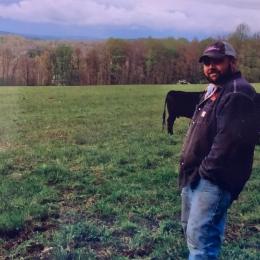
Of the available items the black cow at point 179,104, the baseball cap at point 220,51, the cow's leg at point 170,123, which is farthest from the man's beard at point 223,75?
the cow's leg at point 170,123

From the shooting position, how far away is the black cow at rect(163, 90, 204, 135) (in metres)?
8.91

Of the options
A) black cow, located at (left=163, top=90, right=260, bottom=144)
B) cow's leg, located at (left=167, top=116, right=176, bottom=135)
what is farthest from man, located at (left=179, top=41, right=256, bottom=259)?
cow's leg, located at (left=167, top=116, right=176, bottom=135)

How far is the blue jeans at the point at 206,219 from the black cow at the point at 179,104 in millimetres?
4882

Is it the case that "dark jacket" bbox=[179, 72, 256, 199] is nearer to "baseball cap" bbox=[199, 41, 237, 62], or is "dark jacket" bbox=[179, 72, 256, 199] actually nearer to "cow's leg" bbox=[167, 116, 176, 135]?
"baseball cap" bbox=[199, 41, 237, 62]

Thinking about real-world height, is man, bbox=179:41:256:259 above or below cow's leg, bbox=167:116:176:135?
above

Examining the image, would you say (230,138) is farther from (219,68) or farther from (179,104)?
(179,104)

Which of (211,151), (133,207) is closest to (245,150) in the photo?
(211,151)

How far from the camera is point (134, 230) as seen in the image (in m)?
5.66

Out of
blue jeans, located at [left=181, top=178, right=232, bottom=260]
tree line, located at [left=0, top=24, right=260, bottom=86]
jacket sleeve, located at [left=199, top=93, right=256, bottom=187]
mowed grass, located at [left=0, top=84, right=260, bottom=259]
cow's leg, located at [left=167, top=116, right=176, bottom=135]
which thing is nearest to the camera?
jacket sleeve, located at [left=199, top=93, right=256, bottom=187]

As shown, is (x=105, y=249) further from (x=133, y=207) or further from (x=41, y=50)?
(x=41, y=50)

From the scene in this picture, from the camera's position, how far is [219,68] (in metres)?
3.93

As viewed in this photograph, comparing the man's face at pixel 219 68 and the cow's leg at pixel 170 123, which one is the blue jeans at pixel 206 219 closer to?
the man's face at pixel 219 68

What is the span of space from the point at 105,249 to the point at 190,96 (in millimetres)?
4300

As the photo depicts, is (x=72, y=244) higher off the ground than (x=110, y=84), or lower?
lower
